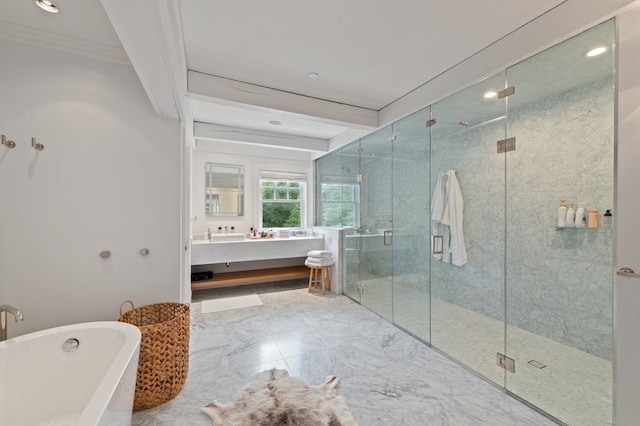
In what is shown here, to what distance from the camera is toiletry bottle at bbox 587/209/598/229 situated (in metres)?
1.83

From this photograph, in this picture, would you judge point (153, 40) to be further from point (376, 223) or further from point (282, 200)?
point (282, 200)

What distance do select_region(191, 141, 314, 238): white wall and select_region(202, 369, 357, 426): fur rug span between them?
2994 millimetres

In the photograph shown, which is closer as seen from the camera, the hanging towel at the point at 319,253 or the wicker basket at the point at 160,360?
the wicker basket at the point at 160,360

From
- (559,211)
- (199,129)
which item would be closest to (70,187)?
(199,129)

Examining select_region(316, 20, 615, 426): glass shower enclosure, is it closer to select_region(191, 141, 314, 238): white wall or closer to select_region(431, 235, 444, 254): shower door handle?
select_region(431, 235, 444, 254): shower door handle

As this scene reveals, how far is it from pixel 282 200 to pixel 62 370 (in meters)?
3.71

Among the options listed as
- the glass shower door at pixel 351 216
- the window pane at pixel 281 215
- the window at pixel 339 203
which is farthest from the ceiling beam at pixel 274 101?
the window pane at pixel 281 215

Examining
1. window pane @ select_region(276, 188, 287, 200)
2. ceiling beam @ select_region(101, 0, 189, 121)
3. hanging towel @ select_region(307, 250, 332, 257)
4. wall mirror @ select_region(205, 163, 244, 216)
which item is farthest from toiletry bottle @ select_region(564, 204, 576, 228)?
wall mirror @ select_region(205, 163, 244, 216)

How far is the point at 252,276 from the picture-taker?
4.30m

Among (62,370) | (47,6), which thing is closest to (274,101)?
(47,6)

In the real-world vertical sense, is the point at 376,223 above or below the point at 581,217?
below

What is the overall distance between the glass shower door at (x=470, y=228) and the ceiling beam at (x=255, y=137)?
2165 mm

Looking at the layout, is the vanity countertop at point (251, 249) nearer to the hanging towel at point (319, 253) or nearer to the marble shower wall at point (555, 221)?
the hanging towel at point (319, 253)

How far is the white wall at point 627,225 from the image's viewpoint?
4.23ft
